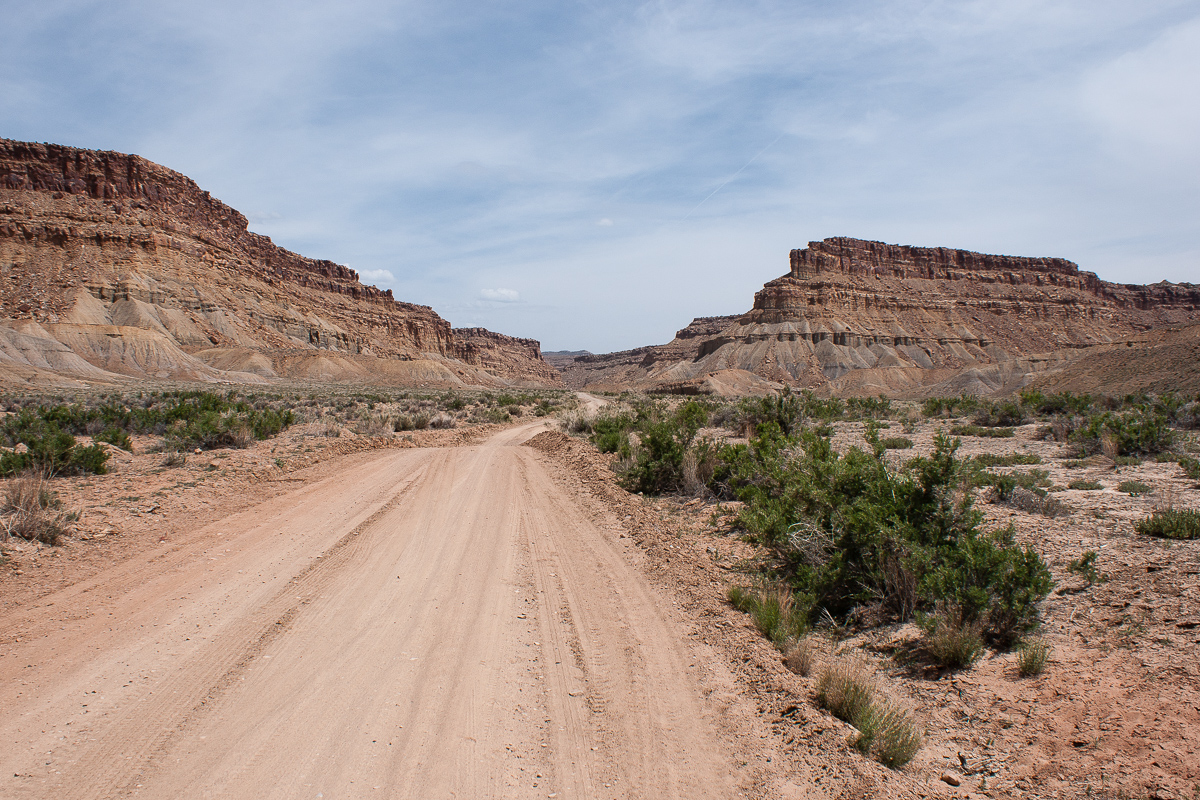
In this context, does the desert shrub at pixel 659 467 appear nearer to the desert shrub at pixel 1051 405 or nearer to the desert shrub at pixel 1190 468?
the desert shrub at pixel 1190 468

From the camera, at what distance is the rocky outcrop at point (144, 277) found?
6222cm

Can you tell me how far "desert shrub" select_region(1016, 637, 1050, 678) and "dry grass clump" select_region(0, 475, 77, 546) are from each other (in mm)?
9560

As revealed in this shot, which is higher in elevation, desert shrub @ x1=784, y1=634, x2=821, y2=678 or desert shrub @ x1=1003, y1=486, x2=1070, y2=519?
desert shrub @ x1=1003, y1=486, x2=1070, y2=519

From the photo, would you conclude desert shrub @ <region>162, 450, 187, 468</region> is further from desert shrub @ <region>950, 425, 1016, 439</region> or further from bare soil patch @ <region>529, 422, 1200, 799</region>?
desert shrub @ <region>950, 425, 1016, 439</region>

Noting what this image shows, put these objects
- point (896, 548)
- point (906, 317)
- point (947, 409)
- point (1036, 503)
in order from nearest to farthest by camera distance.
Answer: point (896, 548) → point (1036, 503) → point (947, 409) → point (906, 317)

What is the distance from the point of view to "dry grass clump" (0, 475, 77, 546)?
22.6ft

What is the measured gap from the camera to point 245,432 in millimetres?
14477

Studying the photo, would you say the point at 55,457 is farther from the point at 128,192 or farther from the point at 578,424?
the point at 128,192

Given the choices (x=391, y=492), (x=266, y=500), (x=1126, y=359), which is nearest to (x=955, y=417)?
(x=1126, y=359)

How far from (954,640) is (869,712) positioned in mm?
1091

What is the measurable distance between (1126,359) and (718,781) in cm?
4053

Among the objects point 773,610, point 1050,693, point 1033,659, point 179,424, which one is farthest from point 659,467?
point 179,424

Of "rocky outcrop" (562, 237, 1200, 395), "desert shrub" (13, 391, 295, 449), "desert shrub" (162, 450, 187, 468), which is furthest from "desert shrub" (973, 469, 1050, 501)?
"rocky outcrop" (562, 237, 1200, 395)

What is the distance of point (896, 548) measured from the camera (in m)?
5.63
